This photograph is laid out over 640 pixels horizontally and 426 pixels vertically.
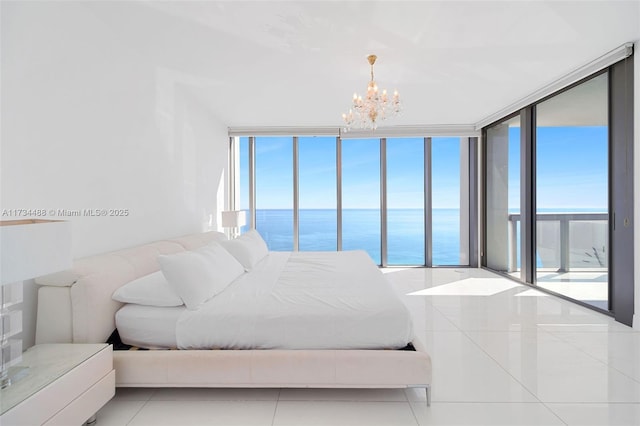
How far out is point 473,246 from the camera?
5.85 meters

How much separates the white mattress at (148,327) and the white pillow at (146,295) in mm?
50

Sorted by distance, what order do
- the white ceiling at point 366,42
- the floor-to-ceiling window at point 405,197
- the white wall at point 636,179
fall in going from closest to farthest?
the white ceiling at point 366,42 → the white wall at point 636,179 → the floor-to-ceiling window at point 405,197

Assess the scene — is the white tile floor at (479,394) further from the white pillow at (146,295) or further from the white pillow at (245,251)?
the white pillow at (245,251)

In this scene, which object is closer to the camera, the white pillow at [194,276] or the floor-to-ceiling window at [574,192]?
the white pillow at [194,276]

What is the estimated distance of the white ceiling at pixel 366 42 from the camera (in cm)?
228

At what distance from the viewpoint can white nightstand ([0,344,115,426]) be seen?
1.25 m

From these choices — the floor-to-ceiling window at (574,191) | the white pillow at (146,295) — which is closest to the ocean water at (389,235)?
the floor-to-ceiling window at (574,191)

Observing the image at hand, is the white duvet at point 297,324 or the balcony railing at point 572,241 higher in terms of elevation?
the balcony railing at point 572,241

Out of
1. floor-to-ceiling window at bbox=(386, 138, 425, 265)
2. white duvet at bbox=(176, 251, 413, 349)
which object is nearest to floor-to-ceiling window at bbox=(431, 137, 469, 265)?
floor-to-ceiling window at bbox=(386, 138, 425, 265)

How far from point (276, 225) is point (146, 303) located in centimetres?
808

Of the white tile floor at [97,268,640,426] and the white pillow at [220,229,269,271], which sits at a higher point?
the white pillow at [220,229,269,271]

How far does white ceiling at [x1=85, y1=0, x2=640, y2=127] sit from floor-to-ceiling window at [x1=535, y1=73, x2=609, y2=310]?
507mm

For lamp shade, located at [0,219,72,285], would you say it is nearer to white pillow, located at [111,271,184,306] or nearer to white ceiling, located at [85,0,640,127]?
white pillow, located at [111,271,184,306]

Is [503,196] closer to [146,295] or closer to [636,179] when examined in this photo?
[636,179]
